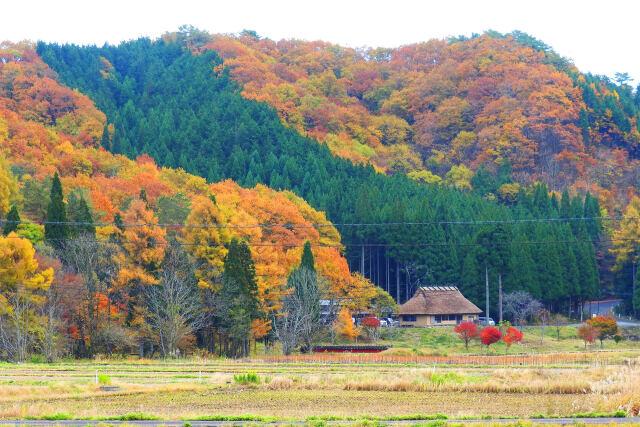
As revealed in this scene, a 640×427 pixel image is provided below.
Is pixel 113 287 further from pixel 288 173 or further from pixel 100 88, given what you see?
pixel 100 88

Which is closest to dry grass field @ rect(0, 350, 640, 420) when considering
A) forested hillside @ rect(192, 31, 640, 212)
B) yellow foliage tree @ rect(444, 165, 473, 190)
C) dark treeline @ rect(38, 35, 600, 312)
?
dark treeline @ rect(38, 35, 600, 312)

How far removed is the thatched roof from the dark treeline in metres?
3.09

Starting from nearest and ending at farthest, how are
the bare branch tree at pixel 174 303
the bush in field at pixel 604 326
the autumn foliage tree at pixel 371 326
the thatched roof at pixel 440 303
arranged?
the bare branch tree at pixel 174 303, the bush in field at pixel 604 326, the autumn foliage tree at pixel 371 326, the thatched roof at pixel 440 303

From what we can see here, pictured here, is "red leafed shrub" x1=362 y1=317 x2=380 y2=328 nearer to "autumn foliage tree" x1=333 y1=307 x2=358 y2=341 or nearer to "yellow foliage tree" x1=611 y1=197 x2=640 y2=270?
"autumn foliage tree" x1=333 y1=307 x2=358 y2=341

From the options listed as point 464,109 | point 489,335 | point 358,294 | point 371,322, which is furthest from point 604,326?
point 464,109

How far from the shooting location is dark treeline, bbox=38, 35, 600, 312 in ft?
256

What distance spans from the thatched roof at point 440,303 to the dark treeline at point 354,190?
3088 mm

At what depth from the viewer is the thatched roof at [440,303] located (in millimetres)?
74062

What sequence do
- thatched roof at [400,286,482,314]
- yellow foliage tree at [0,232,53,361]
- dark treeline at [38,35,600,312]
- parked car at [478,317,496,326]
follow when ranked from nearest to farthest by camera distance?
yellow foliage tree at [0,232,53,361], parked car at [478,317,496,326], thatched roof at [400,286,482,314], dark treeline at [38,35,600,312]

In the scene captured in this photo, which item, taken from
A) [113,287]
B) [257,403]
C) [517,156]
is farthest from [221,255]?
[517,156]

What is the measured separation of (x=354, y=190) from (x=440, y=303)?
28.0 m

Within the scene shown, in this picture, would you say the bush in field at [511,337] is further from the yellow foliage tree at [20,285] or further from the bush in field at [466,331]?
the yellow foliage tree at [20,285]

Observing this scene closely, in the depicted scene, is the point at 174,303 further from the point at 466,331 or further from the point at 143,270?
the point at 466,331

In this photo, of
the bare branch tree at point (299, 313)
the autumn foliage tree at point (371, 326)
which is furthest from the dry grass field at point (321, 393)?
the autumn foliage tree at point (371, 326)
